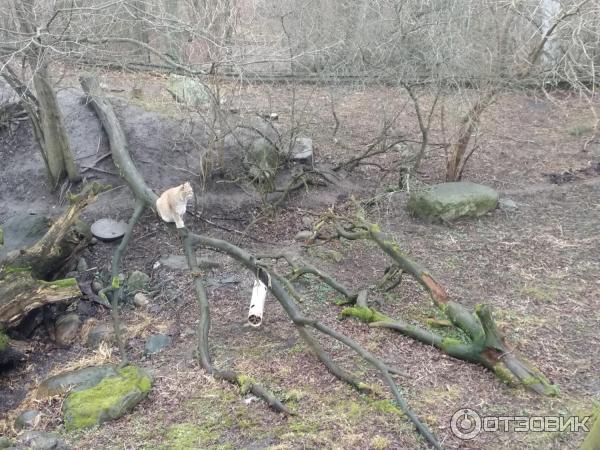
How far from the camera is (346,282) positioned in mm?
6723

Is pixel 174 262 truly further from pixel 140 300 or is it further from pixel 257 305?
pixel 257 305

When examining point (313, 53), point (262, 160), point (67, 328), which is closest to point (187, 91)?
point (262, 160)

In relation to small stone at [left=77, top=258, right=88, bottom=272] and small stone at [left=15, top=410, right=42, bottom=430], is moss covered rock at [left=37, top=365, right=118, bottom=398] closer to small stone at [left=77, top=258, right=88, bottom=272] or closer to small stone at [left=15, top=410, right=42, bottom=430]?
small stone at [left=15, top=410, right=42, bottom=430]

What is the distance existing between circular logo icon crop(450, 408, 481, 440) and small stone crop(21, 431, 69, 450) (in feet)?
8.90

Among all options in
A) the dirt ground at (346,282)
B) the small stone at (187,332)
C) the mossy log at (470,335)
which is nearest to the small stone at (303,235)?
the dirt ground at (346,282)

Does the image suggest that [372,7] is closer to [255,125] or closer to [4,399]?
[255,125]

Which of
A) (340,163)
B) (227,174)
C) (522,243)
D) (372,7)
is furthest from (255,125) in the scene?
(522,243)

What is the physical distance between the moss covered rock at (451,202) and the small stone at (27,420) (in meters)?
5.36

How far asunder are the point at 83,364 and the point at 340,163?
529 cm

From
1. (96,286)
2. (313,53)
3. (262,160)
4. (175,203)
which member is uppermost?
(313,53)

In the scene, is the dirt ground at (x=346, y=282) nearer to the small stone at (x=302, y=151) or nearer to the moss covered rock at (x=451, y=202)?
the moss covered rock at (x=451, y=202)

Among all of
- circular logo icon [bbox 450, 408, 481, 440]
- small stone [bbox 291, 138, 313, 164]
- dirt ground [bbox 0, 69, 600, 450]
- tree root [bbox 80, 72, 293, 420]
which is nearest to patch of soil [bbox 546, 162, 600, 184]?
dirt ground [bbox 0, 69, 600, 450]

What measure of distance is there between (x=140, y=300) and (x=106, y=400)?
1975 millimetres

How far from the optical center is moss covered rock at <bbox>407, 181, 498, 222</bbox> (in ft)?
26.8
